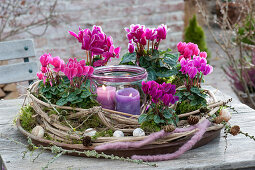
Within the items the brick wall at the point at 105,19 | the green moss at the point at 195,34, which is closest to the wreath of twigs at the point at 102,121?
the brick wall at the point at 105,19

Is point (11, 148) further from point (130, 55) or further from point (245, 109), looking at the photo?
point (245, 109)

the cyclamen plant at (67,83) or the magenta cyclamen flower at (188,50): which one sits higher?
the magenta cyclamen flower at (188,50)

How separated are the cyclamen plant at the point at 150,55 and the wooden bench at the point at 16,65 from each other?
1058 millimetres

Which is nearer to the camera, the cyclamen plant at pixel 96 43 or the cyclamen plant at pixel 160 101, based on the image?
the cyclamen plant at pixel 160 101

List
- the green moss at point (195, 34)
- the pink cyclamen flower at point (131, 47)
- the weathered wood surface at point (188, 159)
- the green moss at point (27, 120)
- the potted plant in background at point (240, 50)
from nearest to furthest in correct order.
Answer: the weathered wood surface at point (188, 159) < the green moss at point (27, 120) < the pink cyclamen flower at point (131, 47) < the potted plant in background at point (240, 50) < the green moss at point (195, 34)

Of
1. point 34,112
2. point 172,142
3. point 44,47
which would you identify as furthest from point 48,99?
point 44,47

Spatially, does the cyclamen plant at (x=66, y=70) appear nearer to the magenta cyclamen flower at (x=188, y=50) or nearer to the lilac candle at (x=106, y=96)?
the lilac candle at (x=106, y=96)

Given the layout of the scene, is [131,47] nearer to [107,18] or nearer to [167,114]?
[167,114]

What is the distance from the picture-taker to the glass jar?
1268mm

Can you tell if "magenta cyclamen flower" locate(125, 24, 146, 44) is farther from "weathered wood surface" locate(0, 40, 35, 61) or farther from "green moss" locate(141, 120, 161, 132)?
"weathered wood surface" locate(0, 40, 35, 61)

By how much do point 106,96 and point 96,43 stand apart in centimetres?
20

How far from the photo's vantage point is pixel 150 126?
1.16 metres

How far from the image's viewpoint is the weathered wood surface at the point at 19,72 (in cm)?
230


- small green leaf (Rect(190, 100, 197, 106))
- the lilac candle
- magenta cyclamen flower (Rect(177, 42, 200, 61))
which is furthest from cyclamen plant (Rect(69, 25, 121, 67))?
small green leaf (Rect(190, 100, 197, 106))
